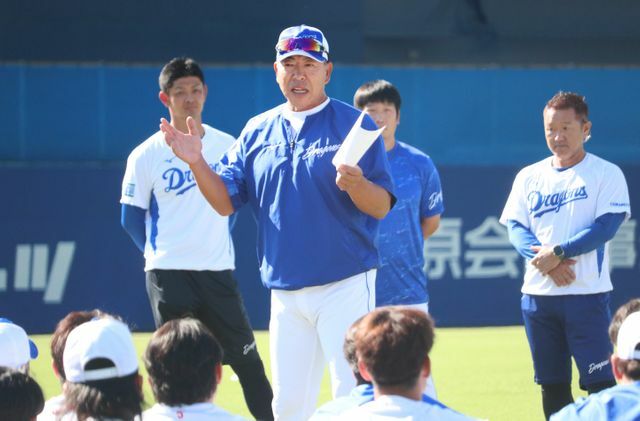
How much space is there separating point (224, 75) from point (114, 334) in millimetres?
9892

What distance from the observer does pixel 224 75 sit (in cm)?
1373

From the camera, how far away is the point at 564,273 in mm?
6660

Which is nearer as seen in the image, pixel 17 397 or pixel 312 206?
pixel 17 397

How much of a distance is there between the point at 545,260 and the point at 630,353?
2566 mm

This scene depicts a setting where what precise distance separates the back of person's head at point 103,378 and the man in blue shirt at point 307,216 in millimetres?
1680

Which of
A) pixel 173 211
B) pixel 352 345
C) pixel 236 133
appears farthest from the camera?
pixel 236 133

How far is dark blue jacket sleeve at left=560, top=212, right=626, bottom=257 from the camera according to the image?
21.6 ft

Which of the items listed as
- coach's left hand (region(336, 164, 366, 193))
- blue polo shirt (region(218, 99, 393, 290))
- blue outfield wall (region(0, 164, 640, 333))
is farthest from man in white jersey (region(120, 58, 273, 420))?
blue outfield wall (region(0, 164, 640, 333))

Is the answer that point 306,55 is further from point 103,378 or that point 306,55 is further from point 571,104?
point 103,378

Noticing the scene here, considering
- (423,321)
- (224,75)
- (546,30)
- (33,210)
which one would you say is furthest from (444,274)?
(423,321)

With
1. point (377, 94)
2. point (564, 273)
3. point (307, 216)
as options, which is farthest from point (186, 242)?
point (564, 273)

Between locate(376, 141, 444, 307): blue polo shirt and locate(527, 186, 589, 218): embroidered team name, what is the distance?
0.65 m

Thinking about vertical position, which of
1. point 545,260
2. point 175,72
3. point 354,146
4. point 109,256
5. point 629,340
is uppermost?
point 175,72

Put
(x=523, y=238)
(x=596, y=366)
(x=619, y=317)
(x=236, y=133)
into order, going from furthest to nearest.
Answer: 1. (x=236, y=133)
2. (x=523, y=238)
3. (x=596, y=366)
4. (x=619, y=317)
